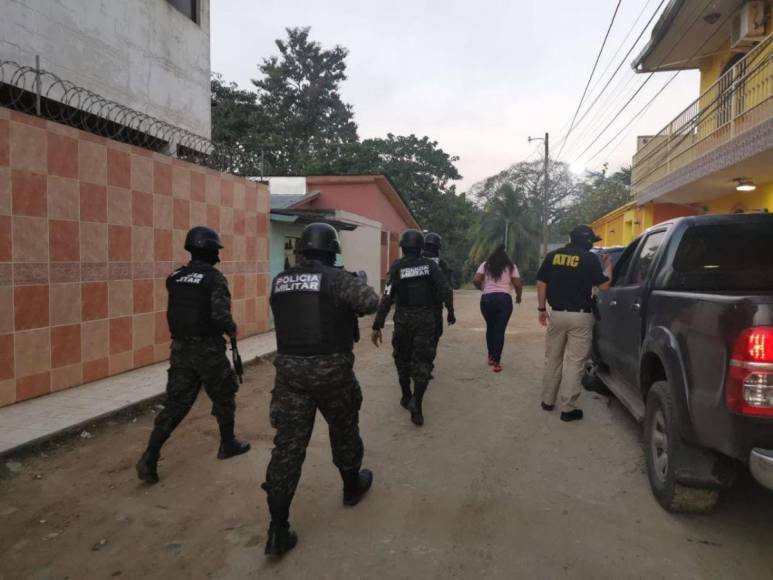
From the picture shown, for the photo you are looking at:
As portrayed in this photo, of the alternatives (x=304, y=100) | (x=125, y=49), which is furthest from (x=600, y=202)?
(x=125, y=49)

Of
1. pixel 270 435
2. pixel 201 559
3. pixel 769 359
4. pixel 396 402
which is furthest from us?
pixel 396 402

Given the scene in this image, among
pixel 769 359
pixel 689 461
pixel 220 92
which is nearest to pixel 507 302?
pixel 689 461

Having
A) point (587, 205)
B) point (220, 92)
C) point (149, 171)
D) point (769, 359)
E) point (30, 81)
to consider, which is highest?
point (220, 92)

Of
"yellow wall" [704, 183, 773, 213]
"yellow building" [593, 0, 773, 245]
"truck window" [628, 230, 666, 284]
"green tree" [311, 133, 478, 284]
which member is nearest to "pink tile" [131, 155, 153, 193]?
"truck window" [628, 230, 666, 284]

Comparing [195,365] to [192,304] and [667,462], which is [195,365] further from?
[667,462]

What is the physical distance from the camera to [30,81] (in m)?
5.88

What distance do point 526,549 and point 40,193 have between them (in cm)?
499

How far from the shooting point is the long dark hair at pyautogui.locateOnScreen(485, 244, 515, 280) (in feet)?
22.3

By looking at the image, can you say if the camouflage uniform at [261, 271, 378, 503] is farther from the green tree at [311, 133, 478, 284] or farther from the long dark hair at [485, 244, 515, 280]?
the green tree at [311, 133, 478, 284]

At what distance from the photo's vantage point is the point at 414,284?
497 cm

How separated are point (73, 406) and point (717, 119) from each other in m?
11.7

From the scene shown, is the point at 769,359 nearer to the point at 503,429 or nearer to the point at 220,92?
the point at 503,429

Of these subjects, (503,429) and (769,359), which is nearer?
(769,359)

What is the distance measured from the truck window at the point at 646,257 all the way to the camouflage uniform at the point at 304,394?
2313 mm
